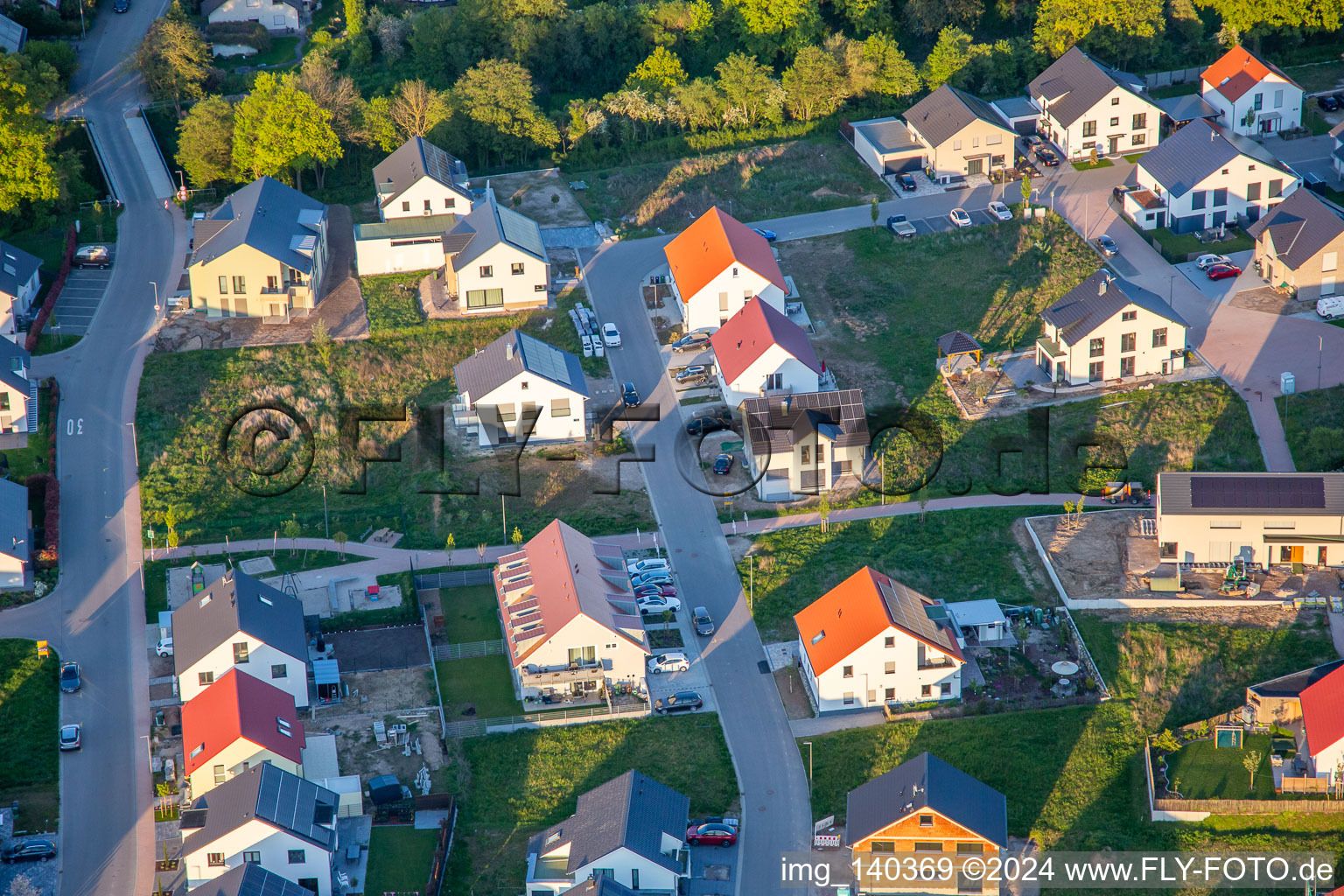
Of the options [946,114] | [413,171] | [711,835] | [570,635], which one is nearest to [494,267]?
[413,171]

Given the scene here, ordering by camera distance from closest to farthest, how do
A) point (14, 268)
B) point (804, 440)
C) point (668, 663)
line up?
point (668, 663)
point (804, 440)
point (14, 268)

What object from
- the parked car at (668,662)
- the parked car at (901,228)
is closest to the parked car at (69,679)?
A: the parked car at (668,662)

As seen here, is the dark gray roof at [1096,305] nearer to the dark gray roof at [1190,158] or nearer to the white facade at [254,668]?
the dark gray roof at [1190,158]

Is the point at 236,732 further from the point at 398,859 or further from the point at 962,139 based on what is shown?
the point at 962,139

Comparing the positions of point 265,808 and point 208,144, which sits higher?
point 208,144

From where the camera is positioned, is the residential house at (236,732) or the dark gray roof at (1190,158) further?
the dark gray roof at (1190,158)

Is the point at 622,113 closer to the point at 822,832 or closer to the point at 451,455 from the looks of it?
the point at 451,455

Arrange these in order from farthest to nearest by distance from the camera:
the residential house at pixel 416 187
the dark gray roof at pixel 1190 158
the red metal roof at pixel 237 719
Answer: the residential house at pixel 416 187 < the dark gray roof at pixel 1190 158 < the red metal roof at pixel 237 719

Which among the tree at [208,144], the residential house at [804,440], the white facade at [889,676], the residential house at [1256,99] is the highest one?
the residential house at [1256,99]
